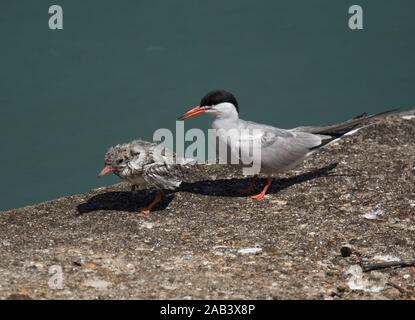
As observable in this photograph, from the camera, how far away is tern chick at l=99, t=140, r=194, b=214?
A: 5.79 meters

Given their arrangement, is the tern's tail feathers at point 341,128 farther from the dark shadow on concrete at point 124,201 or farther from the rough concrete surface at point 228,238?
the dark shadow on concrete at point 124,201

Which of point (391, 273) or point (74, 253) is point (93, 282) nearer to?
A: point (74, 253)

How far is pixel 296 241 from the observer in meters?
5.38

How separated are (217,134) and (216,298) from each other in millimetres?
2541

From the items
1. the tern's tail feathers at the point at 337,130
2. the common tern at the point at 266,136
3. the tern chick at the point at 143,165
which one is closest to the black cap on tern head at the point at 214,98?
the common tern at the point at 266,136

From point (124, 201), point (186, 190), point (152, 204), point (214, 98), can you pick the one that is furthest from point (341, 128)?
point (124, 201)

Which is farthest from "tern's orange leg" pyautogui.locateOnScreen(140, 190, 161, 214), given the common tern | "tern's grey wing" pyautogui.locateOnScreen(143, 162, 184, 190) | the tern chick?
the common tern

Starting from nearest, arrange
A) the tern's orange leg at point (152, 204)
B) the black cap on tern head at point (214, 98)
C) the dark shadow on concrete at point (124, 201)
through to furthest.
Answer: the tern's orange leg at point (152, 204) < the dark shadow on concrete at point (124, 201) < the black cap on tern head at point (214, 98)

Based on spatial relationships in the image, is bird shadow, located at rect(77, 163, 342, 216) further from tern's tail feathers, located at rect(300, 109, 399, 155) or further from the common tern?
tern's tail feathers, located at rect(300, 109, 399, 155)

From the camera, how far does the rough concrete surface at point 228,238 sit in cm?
445

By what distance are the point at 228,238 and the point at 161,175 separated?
970mm

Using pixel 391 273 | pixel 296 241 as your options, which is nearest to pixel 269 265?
pixel 296 241

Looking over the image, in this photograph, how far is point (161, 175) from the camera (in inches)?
229

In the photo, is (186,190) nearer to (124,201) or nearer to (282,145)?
(124,201)
